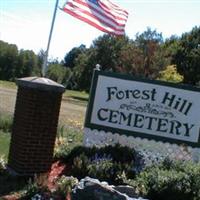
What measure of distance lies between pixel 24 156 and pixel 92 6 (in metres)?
3.90

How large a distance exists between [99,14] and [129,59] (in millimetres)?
37092

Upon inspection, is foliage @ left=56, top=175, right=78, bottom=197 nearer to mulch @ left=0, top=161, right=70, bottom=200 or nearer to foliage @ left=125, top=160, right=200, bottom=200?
mulch @ left=0, top=161, right=70, bottom=200

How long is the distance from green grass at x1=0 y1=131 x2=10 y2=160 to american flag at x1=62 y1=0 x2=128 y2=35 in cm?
337

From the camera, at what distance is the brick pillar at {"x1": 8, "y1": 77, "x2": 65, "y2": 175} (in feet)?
34.2

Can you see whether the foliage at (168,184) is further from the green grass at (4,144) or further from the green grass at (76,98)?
the green grass at (76,98)

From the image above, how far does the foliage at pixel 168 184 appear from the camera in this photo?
904 centimetres

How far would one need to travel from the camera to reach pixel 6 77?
90500 mm

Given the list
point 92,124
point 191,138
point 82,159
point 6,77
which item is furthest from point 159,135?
point 6,77

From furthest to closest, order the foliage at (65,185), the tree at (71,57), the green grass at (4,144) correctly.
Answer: the tree at (71,57), the green grass at (4,144), the foliage at (65,185)

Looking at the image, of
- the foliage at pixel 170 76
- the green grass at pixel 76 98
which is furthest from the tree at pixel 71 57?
the foliage at pixel 170 76

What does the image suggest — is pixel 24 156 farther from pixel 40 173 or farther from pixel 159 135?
pixel 159 135

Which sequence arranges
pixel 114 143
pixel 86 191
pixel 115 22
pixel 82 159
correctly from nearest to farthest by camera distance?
pixel 86 191 < pixel 82 159 < pixel 114 143 < pixel 115 22

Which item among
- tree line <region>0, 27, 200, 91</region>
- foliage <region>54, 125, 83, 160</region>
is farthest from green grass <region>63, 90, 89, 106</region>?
foliage <region>54, 125, 83, 160</region>

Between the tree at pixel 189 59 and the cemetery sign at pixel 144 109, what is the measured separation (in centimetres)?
4992
